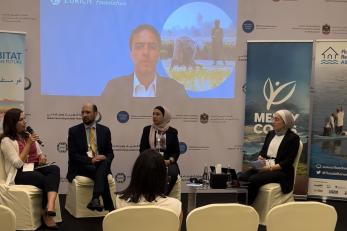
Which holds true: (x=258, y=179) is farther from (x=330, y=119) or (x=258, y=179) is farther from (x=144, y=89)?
(x=144, y=89)

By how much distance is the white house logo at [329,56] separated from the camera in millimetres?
5504

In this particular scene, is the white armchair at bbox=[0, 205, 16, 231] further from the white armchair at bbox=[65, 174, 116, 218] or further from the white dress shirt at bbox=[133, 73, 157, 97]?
the white dress shirt at bbox=[133, 73, 157, 97]

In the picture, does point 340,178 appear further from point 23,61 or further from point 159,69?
point 23,61

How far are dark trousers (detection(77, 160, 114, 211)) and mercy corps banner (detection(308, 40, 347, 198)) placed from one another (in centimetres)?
277

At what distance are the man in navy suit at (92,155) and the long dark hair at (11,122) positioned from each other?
75 centimetres

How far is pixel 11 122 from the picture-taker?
13.8 feet

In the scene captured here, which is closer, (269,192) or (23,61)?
(269,192)

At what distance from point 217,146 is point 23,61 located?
111 inches

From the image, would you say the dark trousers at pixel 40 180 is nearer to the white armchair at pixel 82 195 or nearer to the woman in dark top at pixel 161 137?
the white armchair at pixel 82 195

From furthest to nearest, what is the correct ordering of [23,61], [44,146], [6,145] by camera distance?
[44,146], [23,61], [6,145]

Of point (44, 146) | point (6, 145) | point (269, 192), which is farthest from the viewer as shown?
point (44, 146)

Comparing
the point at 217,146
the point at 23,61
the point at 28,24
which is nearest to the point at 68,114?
the point at 23,61

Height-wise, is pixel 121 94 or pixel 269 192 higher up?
pixel 121 94

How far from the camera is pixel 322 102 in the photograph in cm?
555
